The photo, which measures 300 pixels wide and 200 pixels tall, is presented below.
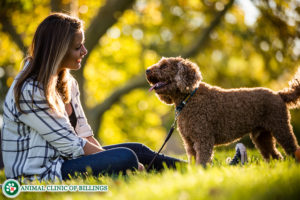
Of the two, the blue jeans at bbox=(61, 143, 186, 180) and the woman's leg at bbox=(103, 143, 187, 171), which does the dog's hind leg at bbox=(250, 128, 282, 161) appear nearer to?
the woman's leg at bbox=(103, 143, 187, 171)

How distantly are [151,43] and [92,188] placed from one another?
1285 cm

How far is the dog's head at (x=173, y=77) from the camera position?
3.98 m

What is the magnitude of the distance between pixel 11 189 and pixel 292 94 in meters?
3.57

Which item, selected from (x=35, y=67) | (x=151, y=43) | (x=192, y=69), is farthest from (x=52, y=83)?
(x=151, y=43)

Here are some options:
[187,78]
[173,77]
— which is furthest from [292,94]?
[173,77]

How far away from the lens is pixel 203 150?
3814 millimetres

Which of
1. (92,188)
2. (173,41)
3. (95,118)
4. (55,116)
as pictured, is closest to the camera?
(92,188)

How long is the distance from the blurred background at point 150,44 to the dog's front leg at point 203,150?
5.29 ft

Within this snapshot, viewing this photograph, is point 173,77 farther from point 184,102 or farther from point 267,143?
point 267,143

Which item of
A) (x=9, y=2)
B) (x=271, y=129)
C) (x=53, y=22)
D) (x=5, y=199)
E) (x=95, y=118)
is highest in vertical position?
(x=9, y=2)

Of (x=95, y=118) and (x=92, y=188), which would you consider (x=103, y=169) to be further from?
(x=95, y=118)

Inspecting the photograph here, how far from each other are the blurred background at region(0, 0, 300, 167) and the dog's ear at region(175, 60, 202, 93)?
1179 mm

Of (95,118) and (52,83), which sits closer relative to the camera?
(52,83)

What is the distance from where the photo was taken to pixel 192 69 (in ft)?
13.2
